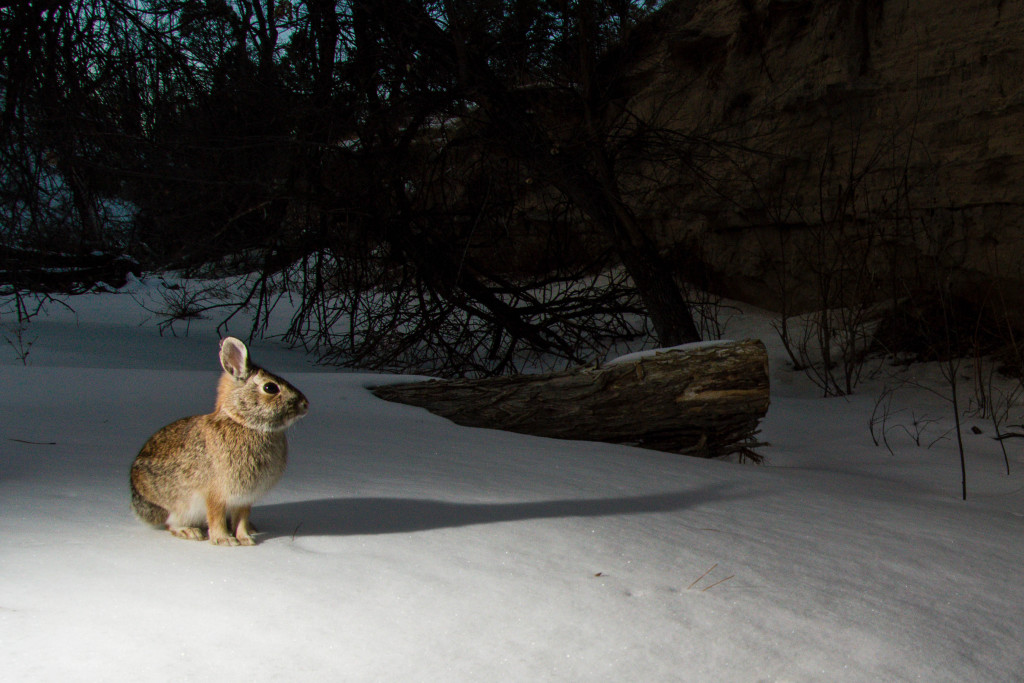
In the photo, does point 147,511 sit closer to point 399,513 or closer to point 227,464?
point 227,464

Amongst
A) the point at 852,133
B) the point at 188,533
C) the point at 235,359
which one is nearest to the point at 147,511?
the point at 188,533

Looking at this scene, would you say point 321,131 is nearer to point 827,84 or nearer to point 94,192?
point 94,192

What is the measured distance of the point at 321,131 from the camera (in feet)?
22.0

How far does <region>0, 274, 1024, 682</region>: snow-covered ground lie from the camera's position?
1.79 metres

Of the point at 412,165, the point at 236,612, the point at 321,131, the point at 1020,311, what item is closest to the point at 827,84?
the point at 1020,311

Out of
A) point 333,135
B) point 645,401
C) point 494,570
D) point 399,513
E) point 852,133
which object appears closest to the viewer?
point 494,570

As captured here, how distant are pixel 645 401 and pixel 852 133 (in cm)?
526

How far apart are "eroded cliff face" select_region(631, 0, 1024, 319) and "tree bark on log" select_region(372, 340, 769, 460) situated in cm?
277

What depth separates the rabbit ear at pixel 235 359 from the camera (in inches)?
90.7

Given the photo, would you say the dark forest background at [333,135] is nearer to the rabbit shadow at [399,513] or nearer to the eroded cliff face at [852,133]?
the eroded cliff face at [852,133]

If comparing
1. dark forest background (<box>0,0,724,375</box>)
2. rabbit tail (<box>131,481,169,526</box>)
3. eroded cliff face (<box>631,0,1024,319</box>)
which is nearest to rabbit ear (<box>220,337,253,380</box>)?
rabbit tail (<box>131,481,169,526</box>)

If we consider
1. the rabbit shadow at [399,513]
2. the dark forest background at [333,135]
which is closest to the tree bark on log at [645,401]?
the rabbit shadow at [399,513]

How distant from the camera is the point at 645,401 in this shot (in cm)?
430

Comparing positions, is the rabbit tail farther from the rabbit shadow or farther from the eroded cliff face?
the eroded cliff face
